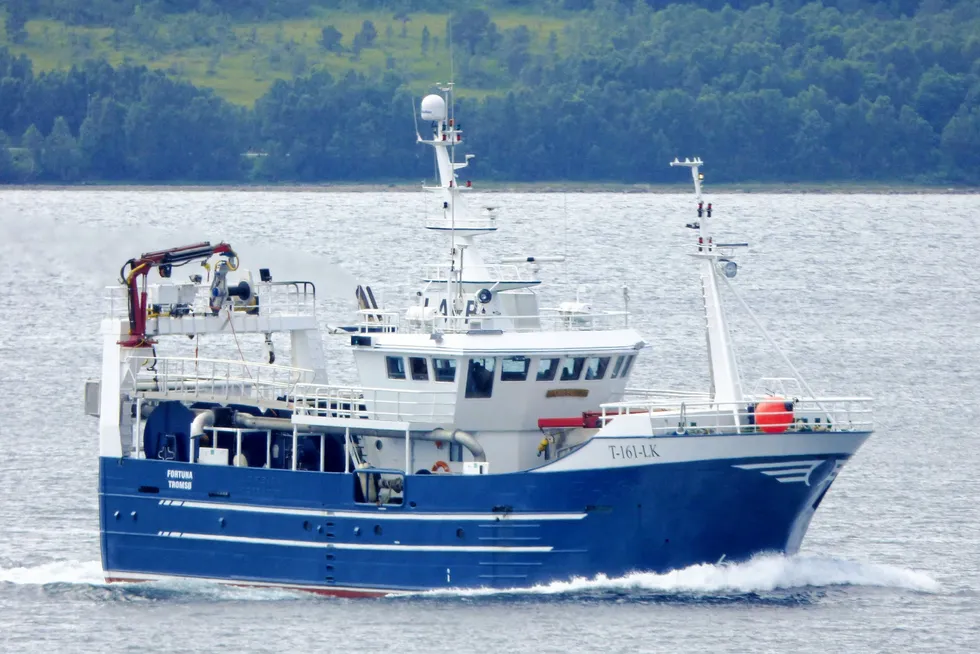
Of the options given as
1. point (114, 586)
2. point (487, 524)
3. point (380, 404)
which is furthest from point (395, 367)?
point (114, 586)

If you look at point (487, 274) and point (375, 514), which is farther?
point (487, 274)

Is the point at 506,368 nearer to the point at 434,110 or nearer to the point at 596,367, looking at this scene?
the point at 596,367

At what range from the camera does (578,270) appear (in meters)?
113

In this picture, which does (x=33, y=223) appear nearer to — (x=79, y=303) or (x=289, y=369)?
(x=289, y=369)

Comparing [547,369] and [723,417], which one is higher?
[547,369]

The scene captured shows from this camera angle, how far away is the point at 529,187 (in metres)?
178

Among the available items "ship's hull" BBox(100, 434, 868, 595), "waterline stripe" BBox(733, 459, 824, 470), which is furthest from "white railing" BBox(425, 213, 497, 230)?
"waterline stripe" BBox(733, 459, 824, 470)

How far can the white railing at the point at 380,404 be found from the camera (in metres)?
40.7

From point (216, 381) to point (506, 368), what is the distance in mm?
6751

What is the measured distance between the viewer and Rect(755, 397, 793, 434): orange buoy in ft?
130

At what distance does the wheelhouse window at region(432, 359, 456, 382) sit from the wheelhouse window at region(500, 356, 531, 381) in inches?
35.6

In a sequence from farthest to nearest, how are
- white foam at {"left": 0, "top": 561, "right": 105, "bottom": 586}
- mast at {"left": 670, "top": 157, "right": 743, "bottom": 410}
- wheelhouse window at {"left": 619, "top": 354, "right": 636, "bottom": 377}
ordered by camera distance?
white foam at {"left": 0, "top": 561, "right": 105, "bottom": 586} → wheelhouse window at {"left": 619, "top": 354, "right": 636, "bottom": 377} → mast at {"left": 670, "top": 157, "right": 743, "bottom": 410}

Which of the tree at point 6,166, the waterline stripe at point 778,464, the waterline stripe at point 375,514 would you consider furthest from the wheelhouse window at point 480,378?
the tree at point 6,166

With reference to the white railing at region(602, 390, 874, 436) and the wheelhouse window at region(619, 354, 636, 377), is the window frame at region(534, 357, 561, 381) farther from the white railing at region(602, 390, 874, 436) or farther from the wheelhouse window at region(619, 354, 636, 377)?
the wheelhouse window at region(619, 354, 636, 377)
